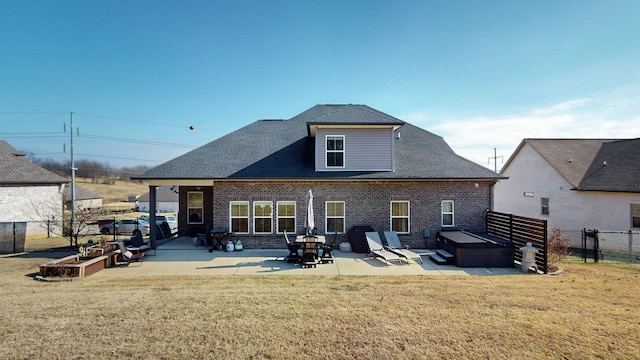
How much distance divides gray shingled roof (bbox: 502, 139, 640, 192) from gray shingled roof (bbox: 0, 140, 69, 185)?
119ft

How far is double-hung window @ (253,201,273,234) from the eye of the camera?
13445mm

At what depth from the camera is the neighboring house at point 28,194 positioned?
66.9ft

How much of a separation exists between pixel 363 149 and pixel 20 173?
26134 mm

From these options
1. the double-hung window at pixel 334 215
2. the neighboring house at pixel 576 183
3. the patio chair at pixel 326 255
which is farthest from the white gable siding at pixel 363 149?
the neighboring house at pixel 576 183

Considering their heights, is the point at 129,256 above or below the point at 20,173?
below

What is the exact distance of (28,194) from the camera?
2119 centimetres

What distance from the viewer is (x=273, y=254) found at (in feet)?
40.5

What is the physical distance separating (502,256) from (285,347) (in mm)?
9286

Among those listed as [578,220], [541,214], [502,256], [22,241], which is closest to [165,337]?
[502,256]

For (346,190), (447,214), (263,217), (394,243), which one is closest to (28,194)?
(263,217)

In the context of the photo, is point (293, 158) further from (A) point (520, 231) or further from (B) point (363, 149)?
(A) point (520, 231)

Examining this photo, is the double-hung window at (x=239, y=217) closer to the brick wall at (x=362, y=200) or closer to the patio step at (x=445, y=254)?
the brick wall at (x=362, y=200)

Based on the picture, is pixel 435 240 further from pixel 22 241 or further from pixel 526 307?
pixel 22 241

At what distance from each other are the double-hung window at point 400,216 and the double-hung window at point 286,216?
15.4ft
